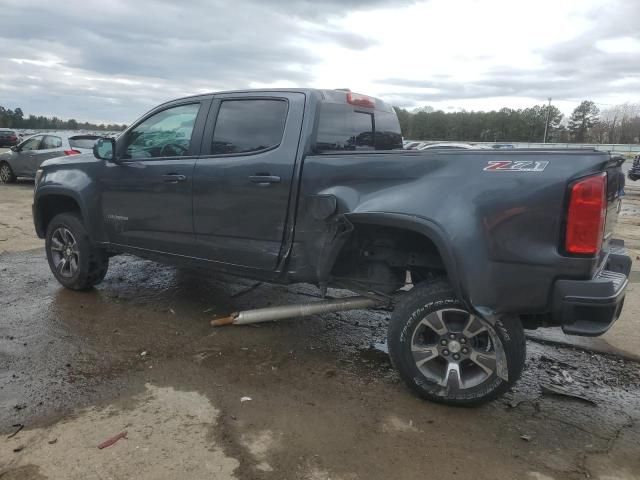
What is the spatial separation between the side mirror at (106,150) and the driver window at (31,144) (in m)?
13.1

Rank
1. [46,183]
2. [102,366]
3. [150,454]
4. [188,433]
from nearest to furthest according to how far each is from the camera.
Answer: [150,454], [188,433], [102,366], [46,183]

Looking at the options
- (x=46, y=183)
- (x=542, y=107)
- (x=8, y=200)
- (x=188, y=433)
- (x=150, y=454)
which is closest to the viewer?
(x=150, y=454)

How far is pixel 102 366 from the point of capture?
12.8ft

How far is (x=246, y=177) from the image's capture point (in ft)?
13.5

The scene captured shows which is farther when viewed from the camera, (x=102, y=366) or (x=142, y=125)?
(x=142, y=125)

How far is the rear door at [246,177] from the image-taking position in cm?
398

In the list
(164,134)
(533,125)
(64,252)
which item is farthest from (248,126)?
(533,125)

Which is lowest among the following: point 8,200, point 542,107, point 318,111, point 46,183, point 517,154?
point 8,200

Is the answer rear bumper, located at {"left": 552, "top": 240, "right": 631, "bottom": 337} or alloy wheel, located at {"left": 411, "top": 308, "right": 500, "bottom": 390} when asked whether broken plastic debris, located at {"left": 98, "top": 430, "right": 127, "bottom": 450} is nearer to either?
alloy wheel, located at {"left": 411, "top": 308, "right": 500, "bottom": 390}

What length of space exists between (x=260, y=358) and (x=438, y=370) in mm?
1430

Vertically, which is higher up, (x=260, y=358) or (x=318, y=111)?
(x=318, y=111)

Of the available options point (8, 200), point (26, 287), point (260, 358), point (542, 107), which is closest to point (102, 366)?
point (260, 358)

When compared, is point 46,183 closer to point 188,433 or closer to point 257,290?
point 257,290

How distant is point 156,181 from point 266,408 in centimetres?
242
